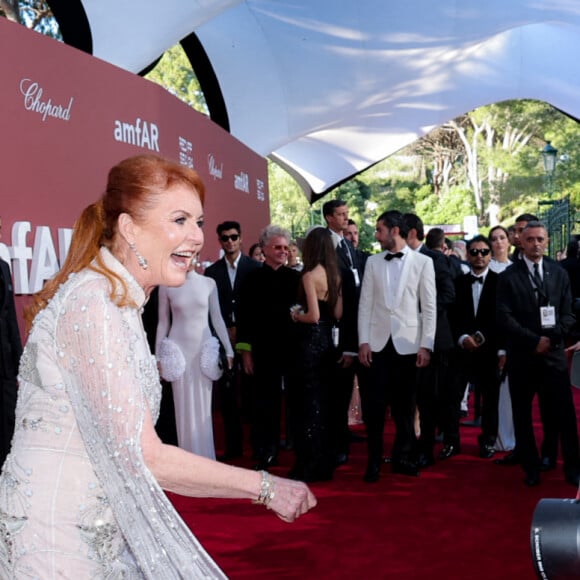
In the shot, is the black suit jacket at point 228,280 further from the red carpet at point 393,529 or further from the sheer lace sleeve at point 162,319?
the red carpet at point 393,529

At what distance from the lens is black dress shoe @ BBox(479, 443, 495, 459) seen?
7672 mm

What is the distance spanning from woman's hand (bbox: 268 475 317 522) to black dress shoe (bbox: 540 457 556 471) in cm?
538

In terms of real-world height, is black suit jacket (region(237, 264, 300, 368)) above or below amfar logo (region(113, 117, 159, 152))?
below

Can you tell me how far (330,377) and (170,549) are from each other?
5.28 meters

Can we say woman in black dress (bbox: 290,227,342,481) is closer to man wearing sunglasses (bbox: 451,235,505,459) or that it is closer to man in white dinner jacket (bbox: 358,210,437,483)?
man in white dinner jacket (bbox: 358,210,437,483)

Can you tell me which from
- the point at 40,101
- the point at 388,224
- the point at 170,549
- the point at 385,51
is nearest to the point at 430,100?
the point at 385,51

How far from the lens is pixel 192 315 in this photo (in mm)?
7055

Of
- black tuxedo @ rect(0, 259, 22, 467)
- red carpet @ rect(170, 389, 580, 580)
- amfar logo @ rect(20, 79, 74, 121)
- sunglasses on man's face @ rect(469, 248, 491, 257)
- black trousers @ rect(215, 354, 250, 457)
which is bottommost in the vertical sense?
red carpet @ rect(170, 389, 580, 580)

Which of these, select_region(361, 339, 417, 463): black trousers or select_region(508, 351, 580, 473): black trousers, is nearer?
select_region(508, 351, 580, 473): black trousers

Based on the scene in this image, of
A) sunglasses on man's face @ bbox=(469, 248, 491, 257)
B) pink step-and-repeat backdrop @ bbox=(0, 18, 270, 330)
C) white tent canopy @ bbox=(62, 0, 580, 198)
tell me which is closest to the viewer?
pink step-and-repeat backdrop @ bbox=(0, 18, 270, 330)

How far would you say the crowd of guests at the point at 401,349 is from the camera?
261 inches

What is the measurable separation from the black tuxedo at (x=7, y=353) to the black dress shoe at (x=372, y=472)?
8.83 ft

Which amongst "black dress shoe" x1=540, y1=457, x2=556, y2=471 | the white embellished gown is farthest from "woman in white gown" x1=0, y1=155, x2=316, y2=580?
"black dress shoe" x1=540, y1=457, x2=556, y2=471

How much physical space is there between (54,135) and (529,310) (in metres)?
3.35
